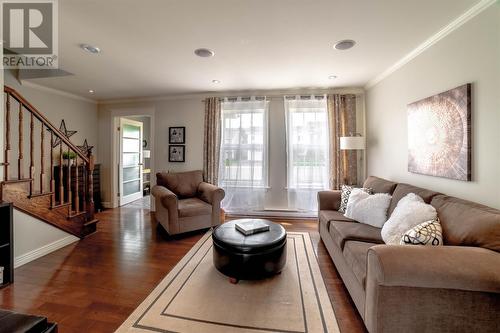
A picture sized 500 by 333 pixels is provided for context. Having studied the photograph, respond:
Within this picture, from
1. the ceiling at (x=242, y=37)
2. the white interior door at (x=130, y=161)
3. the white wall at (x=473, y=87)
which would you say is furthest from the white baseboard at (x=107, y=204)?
the white wall at (x=473, y=87)

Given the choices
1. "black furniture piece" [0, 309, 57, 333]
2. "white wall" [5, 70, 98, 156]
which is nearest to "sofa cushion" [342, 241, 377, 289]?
"black furniture piece" [0, 309, 57, 333]

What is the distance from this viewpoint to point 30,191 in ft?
8.21

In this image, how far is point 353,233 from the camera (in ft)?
7.06

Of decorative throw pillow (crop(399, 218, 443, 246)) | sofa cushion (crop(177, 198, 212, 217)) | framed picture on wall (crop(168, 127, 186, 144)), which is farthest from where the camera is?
framed picture on wall (crop(168, 127, 186, 144))

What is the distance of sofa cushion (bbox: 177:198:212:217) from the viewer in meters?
3.26

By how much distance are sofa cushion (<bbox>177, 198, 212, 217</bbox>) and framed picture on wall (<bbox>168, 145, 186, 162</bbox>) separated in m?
1.19

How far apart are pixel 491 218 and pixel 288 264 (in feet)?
5.63

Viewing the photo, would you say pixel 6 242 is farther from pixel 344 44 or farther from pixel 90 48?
pixel 344 44

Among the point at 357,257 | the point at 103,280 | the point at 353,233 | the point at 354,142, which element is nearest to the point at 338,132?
the point at 354,142

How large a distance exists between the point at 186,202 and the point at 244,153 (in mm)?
1405

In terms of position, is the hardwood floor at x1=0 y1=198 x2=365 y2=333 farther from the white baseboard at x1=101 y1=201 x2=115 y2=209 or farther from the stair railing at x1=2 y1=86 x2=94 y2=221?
the white baseboard at x1=101 y1=201 x2=115 y2=209

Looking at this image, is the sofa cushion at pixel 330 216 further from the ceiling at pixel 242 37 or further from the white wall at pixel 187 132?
the ceiling at pixel 242 37

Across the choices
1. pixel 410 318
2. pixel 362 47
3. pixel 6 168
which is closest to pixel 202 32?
pixel 362 47

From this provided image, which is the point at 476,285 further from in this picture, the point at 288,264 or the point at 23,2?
the point at 23,2
